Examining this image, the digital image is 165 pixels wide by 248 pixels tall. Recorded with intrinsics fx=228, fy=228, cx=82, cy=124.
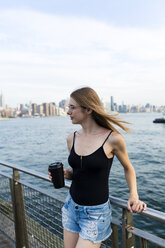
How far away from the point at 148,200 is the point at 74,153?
11.2 m

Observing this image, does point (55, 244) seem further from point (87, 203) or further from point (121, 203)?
point (121, 203)

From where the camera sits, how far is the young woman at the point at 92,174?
5.95ft

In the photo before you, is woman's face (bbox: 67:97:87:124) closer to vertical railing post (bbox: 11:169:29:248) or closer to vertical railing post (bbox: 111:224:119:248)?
vertical railing post (bbox: 111:224:119:248)

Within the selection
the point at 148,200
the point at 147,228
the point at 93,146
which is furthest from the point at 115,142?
the point at 148,200

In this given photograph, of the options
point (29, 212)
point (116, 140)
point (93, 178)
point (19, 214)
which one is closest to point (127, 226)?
point (93, 178)

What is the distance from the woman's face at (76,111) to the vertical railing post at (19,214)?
1.40 meters

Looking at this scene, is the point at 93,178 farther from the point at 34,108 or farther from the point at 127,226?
the point at 34,108

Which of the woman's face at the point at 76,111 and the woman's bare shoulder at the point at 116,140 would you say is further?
the woman's face at the point at 76,111

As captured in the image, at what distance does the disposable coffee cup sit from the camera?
203cm

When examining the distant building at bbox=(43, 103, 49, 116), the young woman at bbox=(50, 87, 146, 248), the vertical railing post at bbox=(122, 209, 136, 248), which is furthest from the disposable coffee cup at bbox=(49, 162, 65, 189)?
the distant building at bbox=(43, 103, 49, 116)

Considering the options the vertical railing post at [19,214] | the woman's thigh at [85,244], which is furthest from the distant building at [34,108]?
the woman's thigh at [85,244]

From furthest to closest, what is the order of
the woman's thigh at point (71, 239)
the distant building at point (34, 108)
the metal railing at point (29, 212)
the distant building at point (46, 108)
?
the distant building at point (46, 108), the distant building at point (34, 108), the metal railing at point (29, 212), the woman's thigh at point (71, 239)

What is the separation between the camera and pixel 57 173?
2049 mm

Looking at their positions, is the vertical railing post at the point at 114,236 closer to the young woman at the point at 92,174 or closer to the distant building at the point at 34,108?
the young woman at the point at 92,174
